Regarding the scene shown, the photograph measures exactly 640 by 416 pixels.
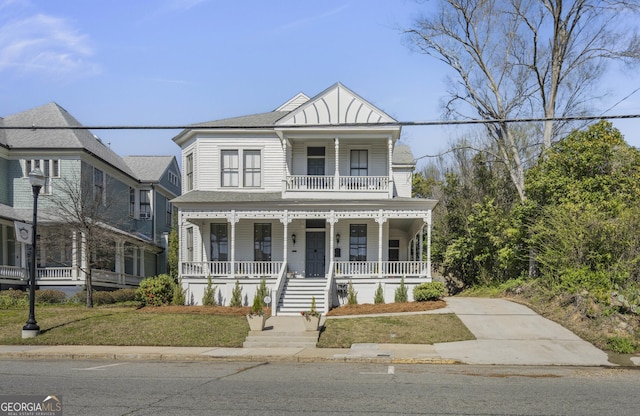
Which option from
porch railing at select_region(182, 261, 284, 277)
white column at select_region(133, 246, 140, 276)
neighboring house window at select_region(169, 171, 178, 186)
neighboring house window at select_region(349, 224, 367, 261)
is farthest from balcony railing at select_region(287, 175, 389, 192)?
neighboring house window at select_region(169, 171, 178, 186)

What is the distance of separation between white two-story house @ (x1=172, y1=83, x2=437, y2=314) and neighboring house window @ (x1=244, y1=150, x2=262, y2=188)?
5cm

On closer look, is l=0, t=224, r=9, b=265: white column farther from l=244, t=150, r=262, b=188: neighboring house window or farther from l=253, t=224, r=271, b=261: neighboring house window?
l=253, t=224, r=271, b=261: neighboring house window

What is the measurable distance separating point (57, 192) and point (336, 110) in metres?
15.2

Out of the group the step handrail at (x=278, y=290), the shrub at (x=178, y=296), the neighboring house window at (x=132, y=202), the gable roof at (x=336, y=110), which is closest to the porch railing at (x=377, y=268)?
the step handrail at (x=278, y=290)

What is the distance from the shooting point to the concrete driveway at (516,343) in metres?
14.7

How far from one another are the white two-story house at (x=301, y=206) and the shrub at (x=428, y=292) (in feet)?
3.55

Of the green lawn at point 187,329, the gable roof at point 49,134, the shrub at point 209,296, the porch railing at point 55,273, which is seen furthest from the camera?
the gable roof at point 49,134

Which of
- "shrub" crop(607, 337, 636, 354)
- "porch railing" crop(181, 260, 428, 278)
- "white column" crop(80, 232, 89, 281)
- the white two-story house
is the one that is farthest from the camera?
"porch railing" crop(181, 260, 428, 278)

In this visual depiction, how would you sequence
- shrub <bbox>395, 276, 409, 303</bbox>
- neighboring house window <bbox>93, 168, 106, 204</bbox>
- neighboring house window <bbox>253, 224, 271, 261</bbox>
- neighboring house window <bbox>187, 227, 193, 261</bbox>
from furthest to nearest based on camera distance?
neighboring house window <bbox>93, 168, 106, 204</bbox>
neighboring house window <bbox>187, 227, 193, 261</bbox>
neighboring house window <bbox>253, 224, 271, 261</bbox>
shrub <bbox>395, 276, 409, 303</bbox>

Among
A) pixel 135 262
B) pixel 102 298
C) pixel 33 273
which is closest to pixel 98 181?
pixel 135 262

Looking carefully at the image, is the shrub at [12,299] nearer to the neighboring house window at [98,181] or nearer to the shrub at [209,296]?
the neighboring house window at [98,181]

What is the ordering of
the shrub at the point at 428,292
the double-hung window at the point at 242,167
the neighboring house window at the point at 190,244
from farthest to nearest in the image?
the neighboring house window at the point at 190,244
the double-hung window at the point at 242,167
the shrub at the point at 428,292

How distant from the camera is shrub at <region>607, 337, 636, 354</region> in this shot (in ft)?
51.3

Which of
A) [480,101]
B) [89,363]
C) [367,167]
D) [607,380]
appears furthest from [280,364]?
[480,101]
